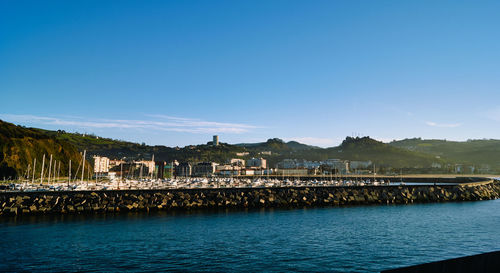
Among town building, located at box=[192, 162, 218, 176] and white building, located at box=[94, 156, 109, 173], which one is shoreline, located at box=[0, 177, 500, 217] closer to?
white building, located at box=[94, 156, 109, 173]

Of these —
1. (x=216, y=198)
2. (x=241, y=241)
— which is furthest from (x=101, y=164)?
(x=241, y=241)

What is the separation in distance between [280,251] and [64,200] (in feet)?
97.6

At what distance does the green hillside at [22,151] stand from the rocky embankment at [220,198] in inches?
1375

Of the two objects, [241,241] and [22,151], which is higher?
[22,151]

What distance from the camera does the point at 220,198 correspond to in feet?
155

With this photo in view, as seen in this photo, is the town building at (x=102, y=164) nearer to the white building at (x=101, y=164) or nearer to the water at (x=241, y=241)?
the white building at (x=101, y=164)

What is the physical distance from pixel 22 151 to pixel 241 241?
6979 centimetres

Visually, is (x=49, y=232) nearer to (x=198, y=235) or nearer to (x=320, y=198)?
(x=198, y=235)

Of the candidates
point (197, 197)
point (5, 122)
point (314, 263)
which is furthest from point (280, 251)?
point (5, 122)

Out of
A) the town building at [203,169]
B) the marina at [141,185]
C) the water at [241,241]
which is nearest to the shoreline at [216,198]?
the water at [241,241]

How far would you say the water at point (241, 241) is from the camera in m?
19.9

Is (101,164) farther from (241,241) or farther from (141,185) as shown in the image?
(241,241)

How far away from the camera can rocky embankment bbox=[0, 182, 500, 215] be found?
4028 centimetres

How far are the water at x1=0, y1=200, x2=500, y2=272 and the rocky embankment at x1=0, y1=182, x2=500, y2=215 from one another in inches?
136
